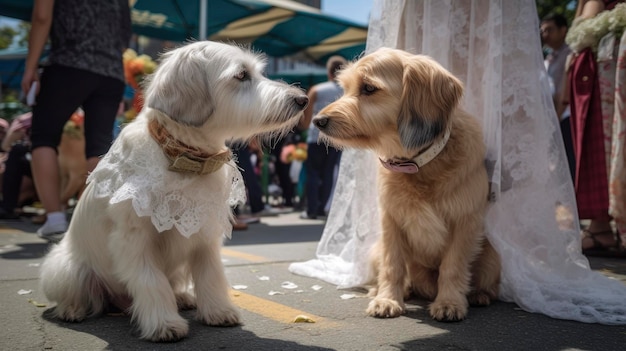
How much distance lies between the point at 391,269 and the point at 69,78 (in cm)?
344

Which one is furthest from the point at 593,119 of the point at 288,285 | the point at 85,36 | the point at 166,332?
the point at 85,36

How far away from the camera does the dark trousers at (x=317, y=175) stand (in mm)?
8688

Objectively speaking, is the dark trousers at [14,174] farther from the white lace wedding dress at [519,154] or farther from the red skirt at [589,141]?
the red skirt at [589,141]

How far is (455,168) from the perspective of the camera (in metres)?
2.95

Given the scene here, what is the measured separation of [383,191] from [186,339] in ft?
4.49

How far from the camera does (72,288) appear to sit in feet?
8.91

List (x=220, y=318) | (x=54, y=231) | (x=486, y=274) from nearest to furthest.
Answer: (x=220, y=318) → (x=486, y=274) → (x=54, y=231)

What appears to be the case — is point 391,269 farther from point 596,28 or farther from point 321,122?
point 596,28

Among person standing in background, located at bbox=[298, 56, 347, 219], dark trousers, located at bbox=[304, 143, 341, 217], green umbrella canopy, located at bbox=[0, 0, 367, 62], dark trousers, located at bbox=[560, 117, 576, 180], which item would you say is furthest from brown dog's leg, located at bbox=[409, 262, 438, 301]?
green umbrella canopy, located at bbox=[0, 0, 367, 62]

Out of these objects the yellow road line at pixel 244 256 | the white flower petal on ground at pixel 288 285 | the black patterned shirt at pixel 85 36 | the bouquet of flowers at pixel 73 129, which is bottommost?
the white flower petal on ground at pixel 288 285

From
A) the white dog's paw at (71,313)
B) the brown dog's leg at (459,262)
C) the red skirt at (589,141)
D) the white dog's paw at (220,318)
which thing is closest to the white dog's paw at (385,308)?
the brown dog's leg at (459,262)

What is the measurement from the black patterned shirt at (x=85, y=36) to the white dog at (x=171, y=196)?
2552 millimetres

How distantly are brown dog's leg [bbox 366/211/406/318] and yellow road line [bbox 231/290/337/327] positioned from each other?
12.2 inches

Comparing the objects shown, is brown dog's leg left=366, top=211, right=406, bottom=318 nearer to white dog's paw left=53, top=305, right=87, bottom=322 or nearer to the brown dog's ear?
the brown dog's ear
